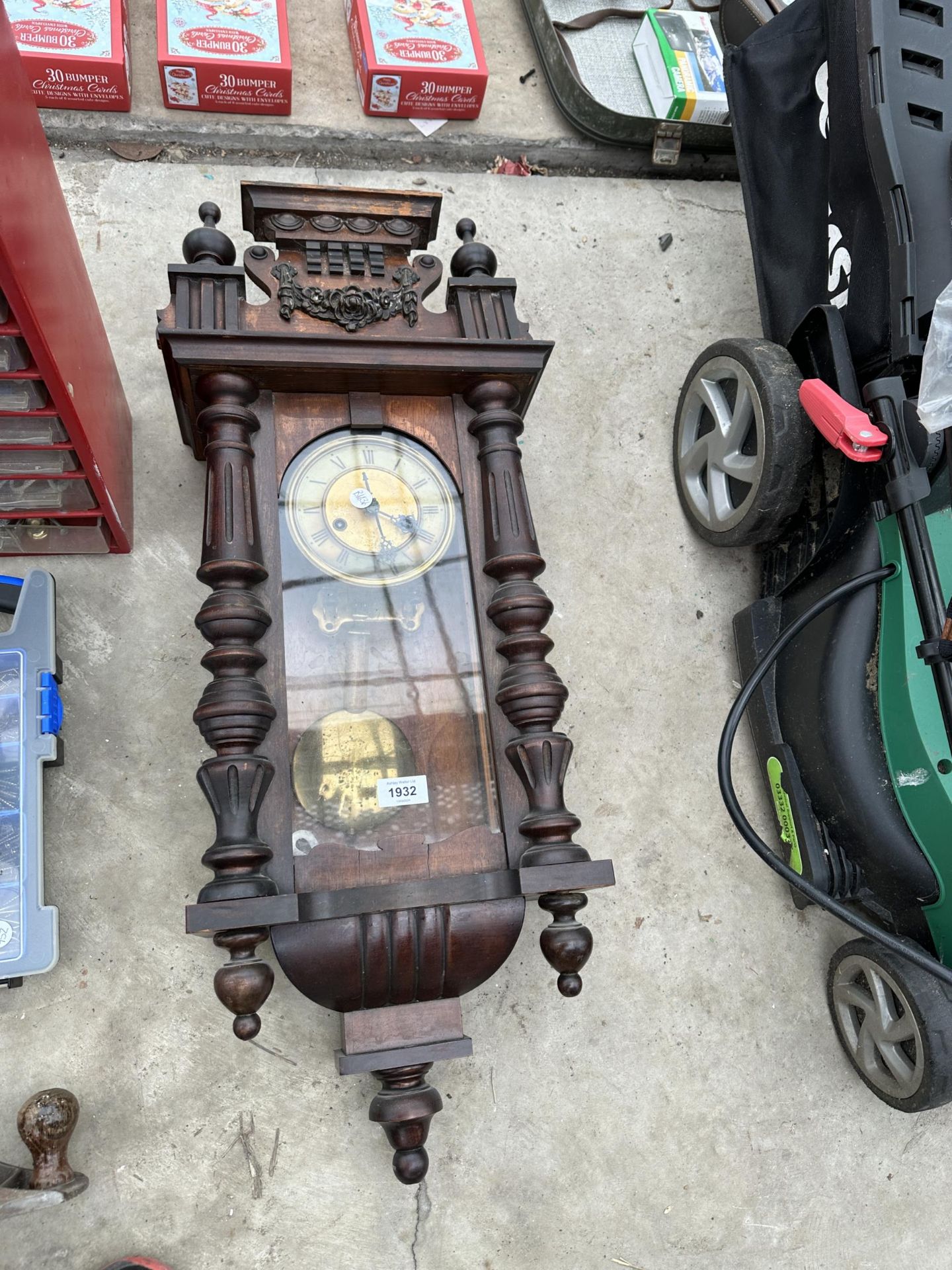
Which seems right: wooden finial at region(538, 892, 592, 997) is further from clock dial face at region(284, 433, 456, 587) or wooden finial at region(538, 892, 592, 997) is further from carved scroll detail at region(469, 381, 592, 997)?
clock dial face at region(284, 433, 456, 587)

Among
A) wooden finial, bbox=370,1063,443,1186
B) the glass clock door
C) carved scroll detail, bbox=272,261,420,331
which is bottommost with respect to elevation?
wooden finial, bbox=370,1063,443,1186

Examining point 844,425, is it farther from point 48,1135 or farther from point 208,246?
point 48,1135

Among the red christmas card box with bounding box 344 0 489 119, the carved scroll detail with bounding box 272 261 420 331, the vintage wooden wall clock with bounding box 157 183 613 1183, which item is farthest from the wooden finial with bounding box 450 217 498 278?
the red christmas card box with bounding box 344 0 489 119

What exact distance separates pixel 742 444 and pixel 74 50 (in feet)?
4.48

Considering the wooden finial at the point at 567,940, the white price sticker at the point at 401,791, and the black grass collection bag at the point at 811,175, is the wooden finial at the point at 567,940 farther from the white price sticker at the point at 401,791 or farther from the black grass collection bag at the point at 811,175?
the black grass collection bag at the point at 811,175

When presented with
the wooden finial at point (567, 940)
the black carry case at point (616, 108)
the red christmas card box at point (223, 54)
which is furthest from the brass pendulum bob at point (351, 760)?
the black carry case at point (616, 108)

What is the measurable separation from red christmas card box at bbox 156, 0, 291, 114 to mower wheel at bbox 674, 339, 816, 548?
97cm

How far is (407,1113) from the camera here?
42.5 inches

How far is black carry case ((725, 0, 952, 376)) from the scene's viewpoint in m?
1.25

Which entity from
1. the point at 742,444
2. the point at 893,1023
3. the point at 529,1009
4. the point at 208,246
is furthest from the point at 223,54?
the point at 893,1023

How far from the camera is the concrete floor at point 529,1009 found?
1.20 m

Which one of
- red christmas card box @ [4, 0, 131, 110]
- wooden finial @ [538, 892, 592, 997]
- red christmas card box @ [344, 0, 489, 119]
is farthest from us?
red christmas card box @ [344, 0, 489, 119]

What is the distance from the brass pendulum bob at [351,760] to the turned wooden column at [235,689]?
0.06 meters

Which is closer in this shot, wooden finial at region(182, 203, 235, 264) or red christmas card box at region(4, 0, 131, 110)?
wooden finial at region(182, 203, 235, 264)
